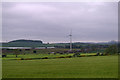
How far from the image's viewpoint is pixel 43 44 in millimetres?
122562

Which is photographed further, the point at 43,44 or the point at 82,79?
the point at 43,44

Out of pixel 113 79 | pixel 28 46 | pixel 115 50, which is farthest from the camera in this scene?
pixel 28 46

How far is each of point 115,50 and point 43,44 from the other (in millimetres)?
49755

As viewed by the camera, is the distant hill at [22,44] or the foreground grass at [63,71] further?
the distant hill at [22,44]

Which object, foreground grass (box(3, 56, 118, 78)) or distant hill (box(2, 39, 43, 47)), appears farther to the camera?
distant hill (box(2, 39, 43, 47))

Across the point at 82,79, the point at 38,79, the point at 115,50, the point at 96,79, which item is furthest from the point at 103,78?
the point at 115,50

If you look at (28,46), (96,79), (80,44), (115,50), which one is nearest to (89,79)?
(96,79)

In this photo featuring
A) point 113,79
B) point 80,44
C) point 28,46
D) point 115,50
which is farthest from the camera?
point 80,44

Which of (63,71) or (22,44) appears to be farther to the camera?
(22,44)

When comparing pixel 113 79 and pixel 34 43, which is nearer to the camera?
pixel 113 79

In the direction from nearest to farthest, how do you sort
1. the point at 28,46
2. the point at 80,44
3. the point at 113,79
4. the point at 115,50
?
the point at 113,79 < the point at 115,50 < the point at 28,46 < the point at 80,44

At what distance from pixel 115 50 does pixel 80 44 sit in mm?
44383

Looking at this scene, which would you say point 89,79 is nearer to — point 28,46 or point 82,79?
point 82,79

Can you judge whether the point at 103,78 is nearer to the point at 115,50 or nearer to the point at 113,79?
the point at 113,79
